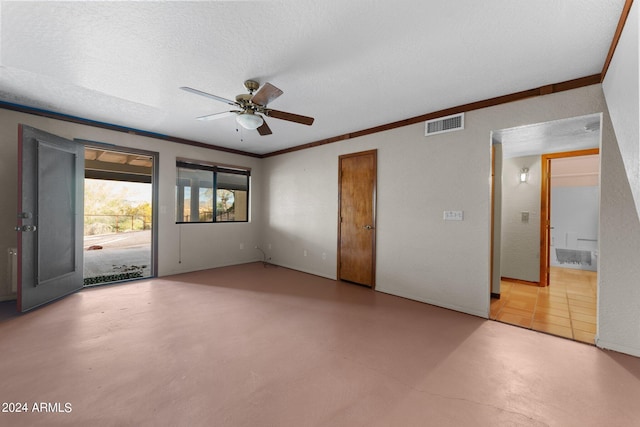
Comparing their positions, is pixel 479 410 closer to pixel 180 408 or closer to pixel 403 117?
pixel 180 408

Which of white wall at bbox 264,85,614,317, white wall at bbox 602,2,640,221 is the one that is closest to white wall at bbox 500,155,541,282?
white wall at bbox 264,85,614,317

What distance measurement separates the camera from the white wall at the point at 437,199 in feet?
9.71

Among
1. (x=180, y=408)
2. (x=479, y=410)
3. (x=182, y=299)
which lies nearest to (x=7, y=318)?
(x=182, y=299)

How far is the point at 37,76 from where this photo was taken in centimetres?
263

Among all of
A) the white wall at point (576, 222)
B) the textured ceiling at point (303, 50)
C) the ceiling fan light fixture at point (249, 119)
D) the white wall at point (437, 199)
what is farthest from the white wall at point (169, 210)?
the white wall at point (576, 222)

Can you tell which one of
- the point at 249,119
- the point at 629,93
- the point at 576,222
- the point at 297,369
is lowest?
the point at 297,369

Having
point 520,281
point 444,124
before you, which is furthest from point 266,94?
point 520,281

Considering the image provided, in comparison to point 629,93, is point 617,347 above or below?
below

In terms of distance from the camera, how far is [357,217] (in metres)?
4.40

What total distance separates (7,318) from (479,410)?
4.63m

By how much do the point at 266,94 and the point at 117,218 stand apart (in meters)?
11.7

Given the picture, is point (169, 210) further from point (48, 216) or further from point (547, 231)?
point (547, 231)

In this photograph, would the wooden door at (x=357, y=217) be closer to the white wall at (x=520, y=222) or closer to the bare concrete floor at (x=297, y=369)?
the bare concrete floor at (x=297, y=369)

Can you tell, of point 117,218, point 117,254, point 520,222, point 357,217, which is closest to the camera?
point 357,217
